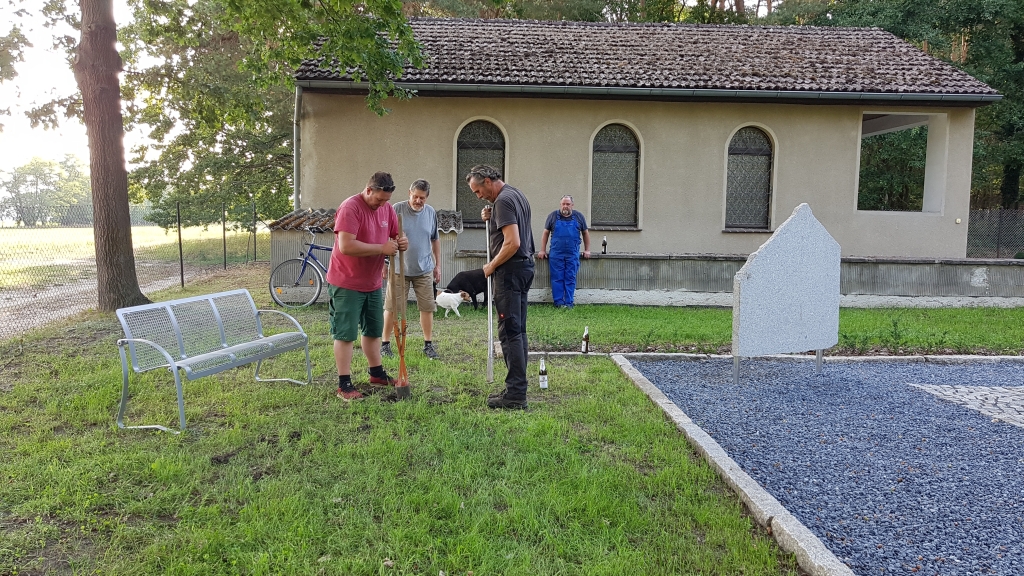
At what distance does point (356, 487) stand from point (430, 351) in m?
3.66

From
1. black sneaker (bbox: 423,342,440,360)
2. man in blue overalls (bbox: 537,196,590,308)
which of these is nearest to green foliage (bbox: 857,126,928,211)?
man in blue overalls (bbox: 537,196,590,308)

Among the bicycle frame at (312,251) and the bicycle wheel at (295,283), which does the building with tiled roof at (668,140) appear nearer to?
the bicycle frame at (312,251)

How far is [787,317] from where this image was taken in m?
6.62

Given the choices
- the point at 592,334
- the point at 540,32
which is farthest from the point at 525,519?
the point at 540,32

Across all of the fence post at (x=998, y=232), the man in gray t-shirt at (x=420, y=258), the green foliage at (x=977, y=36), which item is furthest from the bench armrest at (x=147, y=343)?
the fence post at (x=998, y=232)

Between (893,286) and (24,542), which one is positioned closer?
(24,542)

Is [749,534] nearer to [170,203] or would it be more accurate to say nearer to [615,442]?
[615,442]

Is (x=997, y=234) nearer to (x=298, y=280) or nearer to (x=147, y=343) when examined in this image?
(x=298, y=280)

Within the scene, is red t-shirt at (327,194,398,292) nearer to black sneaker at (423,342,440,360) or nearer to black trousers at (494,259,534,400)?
black trousers at (494,259,534,400)

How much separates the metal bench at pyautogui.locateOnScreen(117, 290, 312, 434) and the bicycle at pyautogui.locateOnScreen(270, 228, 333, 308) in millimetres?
5153

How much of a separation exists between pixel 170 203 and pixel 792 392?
21.7m

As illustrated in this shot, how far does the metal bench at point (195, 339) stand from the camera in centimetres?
491

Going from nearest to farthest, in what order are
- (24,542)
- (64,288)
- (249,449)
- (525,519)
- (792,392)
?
(24,542) < (525,519) < (249,449) < (792,392) < (64,288)

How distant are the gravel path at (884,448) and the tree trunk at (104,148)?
8.18 meters
